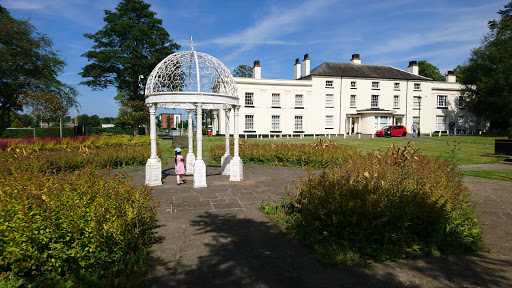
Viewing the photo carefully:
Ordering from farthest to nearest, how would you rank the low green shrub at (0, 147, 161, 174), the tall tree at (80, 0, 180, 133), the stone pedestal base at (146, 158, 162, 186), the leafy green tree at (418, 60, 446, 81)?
1. the leafy green tree at (418, 60, 446, 81)
2. the tall tree at (80, 0, 180, 133)
3. the low green shrub at (0, 147, 161, 174)
4. the stone pedestal base at (146, 158, 162, 186)

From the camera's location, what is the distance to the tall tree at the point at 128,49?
1267 inches

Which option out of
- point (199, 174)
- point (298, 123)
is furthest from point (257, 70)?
point (199, 174)

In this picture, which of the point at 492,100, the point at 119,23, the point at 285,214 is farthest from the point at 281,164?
the point at 492,100

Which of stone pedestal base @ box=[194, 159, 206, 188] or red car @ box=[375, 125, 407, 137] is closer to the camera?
stone pedestal base @ box=[194, 159, 206, 188]

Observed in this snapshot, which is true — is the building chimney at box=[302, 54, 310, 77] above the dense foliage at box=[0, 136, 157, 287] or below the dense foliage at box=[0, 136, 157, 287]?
above

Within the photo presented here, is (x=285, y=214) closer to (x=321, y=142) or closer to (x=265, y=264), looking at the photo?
(x=265, y=264)

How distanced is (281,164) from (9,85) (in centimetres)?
2722

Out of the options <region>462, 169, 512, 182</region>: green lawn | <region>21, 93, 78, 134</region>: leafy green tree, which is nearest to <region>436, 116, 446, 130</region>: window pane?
<region>462, 169, 512, 182</region>: green lawn

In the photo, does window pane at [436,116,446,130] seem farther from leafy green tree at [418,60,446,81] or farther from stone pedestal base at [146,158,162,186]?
stone pedestal base at [146,158,162,186]

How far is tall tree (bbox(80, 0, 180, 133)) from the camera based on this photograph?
Result: 3219 centimetres

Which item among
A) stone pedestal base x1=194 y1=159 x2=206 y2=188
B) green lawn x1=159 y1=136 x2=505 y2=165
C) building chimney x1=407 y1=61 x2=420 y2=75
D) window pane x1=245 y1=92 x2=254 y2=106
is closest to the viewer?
stone pedestal base x1=194 y1=159 x2=206 y2=188

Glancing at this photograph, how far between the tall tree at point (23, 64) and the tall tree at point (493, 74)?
47624mm

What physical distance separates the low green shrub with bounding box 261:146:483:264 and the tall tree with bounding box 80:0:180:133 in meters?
29.6

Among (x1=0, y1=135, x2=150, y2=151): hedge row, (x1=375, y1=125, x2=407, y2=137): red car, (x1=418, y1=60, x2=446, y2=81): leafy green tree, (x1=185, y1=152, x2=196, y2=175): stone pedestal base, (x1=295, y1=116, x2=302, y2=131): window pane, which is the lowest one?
(x1=185, y1=152, x2=196, y2=175): stone pedestal base
